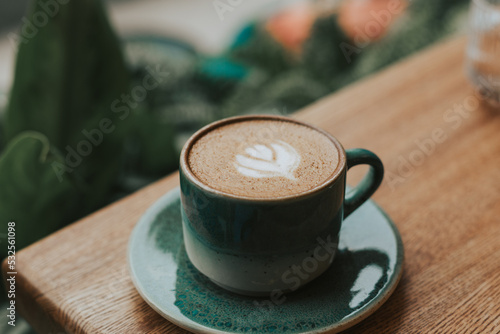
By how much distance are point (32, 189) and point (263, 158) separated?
319mm

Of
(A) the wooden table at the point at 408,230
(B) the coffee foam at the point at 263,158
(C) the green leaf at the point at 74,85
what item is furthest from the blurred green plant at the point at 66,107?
(B) the coffee foam at the point at 263,158

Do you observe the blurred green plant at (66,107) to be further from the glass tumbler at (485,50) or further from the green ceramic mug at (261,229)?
the glass tumbler at (485,50)

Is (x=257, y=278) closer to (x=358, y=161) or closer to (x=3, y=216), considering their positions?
(x=358, y=161)

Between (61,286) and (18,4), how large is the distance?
2105mm

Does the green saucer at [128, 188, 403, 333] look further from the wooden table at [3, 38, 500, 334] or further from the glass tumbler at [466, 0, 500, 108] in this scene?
the glass tumbler at [466, 0, 500, 108]

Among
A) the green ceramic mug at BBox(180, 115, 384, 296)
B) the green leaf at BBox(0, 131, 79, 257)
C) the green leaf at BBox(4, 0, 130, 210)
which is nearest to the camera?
the green ceramic mug at BBox(180, 115, 384, 296)

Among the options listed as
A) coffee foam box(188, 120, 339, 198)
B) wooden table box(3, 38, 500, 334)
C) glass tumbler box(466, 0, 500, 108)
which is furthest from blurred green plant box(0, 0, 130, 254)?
glass tumbler box(466, 0, 500, 108)

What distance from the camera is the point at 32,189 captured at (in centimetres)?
64

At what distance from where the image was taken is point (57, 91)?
2.58 ft

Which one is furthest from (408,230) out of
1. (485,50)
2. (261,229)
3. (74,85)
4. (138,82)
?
(138,82)

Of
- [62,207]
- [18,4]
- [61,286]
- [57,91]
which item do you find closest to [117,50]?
[57,91]

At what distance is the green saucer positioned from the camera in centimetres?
43

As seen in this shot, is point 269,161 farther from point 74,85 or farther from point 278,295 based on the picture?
point 74,85

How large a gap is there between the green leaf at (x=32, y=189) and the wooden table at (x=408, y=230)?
93 mm
